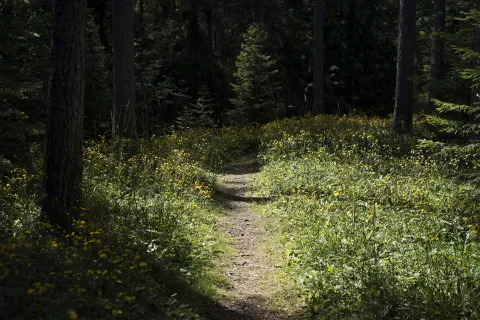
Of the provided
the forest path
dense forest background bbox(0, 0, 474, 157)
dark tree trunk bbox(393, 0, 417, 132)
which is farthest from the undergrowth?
dark tree trunk bbox(393, 0, 417, 132)

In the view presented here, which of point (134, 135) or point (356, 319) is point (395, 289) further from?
point (134, 135)

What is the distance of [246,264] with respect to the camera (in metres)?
6.59

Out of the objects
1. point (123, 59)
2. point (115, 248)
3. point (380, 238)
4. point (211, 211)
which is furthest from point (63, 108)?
point (123, 59)

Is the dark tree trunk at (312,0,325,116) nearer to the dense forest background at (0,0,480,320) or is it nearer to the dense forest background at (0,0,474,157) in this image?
the dense forest background at (0,0,474,157)

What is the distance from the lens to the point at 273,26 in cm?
2614

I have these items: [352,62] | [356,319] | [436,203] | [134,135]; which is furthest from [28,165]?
[352,62]

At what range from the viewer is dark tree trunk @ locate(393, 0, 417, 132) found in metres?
15.0

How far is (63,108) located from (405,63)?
1257cm

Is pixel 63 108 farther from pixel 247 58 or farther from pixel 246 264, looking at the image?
pixel 247 58

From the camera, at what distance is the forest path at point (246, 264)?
5152 millimetres

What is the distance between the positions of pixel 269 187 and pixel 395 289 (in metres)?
5.93

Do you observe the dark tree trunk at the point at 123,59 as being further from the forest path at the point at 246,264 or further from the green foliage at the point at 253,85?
the green foliage at the point at 253,85

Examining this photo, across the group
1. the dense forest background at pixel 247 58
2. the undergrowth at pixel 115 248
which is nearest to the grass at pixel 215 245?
the undergrowth at pixel 115 248

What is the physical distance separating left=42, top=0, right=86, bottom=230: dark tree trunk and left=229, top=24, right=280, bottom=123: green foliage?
1540 cm
